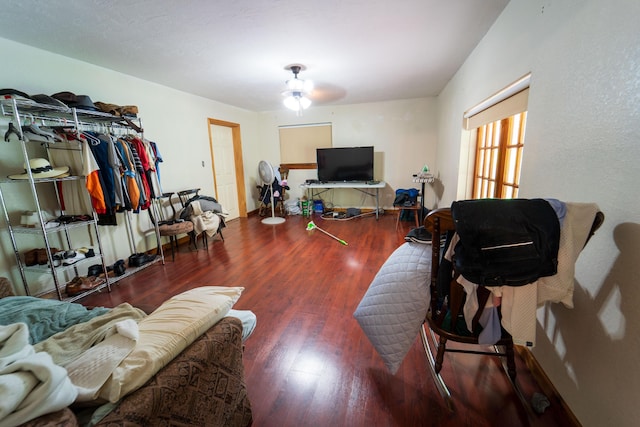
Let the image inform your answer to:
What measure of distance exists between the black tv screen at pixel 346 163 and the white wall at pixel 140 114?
71.6 inches

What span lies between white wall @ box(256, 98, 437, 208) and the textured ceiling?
5.51 feet

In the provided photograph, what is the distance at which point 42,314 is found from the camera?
1275mm

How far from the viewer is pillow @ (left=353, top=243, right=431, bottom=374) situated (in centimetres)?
120

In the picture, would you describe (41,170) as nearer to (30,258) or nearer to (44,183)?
(44,183)

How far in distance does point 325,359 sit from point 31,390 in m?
1.33

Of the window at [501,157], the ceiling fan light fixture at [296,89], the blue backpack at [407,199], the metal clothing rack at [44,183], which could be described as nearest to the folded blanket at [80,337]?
the metal clothing rack at [44,183]

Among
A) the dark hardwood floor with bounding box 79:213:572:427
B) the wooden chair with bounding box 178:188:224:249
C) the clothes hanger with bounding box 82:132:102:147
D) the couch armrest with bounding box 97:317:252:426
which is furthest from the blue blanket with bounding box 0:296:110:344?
the wooden chair with bounding box 178:188:224:249

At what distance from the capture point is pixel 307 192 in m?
5.84

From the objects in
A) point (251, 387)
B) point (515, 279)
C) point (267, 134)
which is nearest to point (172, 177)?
point (267, 134)

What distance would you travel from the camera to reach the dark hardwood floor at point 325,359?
1.25 meters

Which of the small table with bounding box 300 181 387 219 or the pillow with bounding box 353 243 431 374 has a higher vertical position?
the small table with bounding box 300 181 387 219

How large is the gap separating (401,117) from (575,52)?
13.6 ft

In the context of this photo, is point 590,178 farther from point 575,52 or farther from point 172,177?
point 172,177

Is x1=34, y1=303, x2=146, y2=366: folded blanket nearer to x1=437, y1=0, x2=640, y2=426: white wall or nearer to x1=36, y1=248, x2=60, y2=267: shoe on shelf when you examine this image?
x1=36, y1=248, x2=60, y2=267: shoe on shelf
